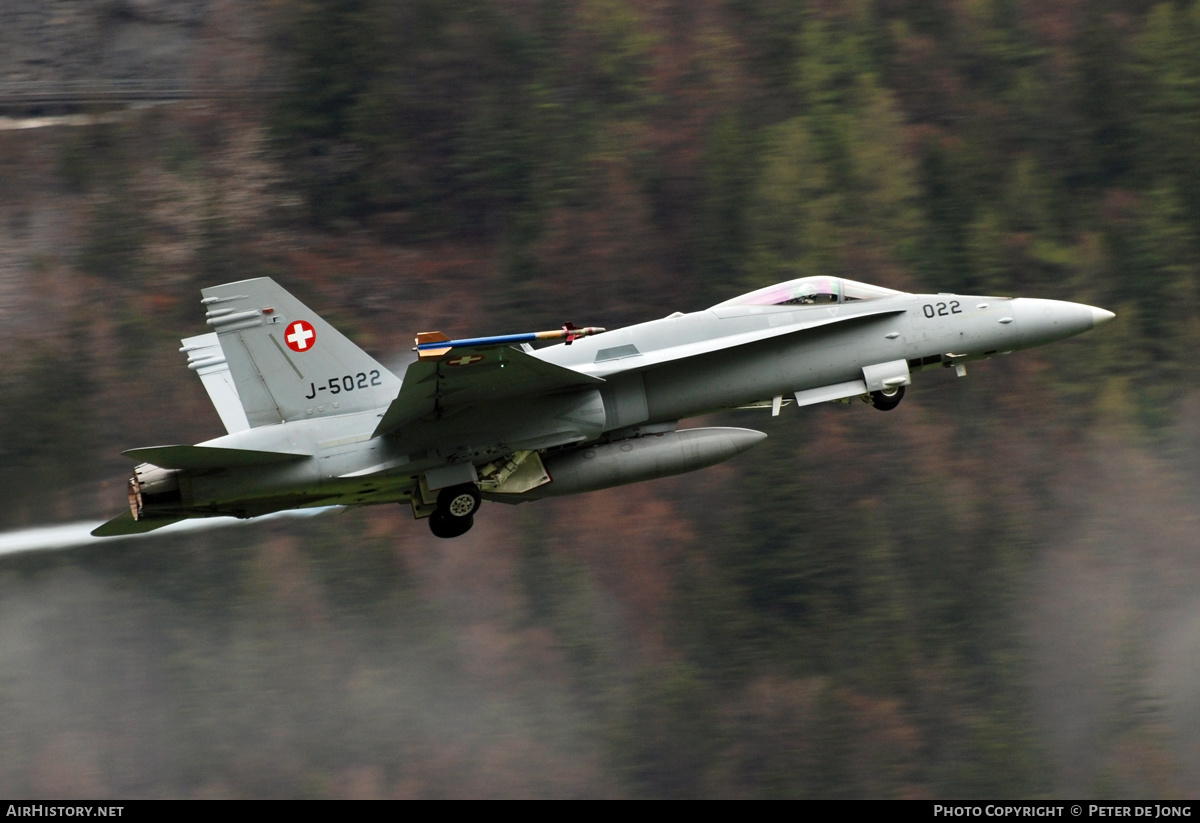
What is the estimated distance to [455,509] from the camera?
2152 cm

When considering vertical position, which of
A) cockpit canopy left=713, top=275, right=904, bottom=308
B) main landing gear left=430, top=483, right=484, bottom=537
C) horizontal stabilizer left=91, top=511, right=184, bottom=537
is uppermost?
cockpit canopy left=713, top=275, right=904, bottom=308

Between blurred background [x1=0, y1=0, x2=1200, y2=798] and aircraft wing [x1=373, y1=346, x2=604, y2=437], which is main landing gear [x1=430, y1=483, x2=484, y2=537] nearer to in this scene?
aircraft wing [x1=373, y1=346, x2=604, y2=437]

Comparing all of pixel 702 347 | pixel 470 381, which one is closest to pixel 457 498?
pixel 470 381

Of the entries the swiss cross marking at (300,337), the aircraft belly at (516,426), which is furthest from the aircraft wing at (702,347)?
the swiss cross marking at (300,337)

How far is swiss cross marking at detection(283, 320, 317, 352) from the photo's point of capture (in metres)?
20.5

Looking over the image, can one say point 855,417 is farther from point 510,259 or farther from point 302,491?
point 302,491

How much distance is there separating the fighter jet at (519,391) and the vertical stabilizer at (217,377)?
0.11 ft

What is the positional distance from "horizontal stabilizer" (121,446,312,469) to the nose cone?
1049 cm

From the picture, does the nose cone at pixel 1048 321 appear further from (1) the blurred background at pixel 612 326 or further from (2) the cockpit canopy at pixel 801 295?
(1) the blurred background at pixel 612 326

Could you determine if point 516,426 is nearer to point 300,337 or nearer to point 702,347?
point 702,347

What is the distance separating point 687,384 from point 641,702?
29.1m

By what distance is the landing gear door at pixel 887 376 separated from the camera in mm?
21781

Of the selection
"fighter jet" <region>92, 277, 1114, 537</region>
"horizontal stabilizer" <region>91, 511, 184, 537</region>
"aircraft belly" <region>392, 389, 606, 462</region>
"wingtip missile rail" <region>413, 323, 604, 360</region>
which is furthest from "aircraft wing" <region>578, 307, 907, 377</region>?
"horizontal stabilizer" <region>91, 511, 184, 537</region>
